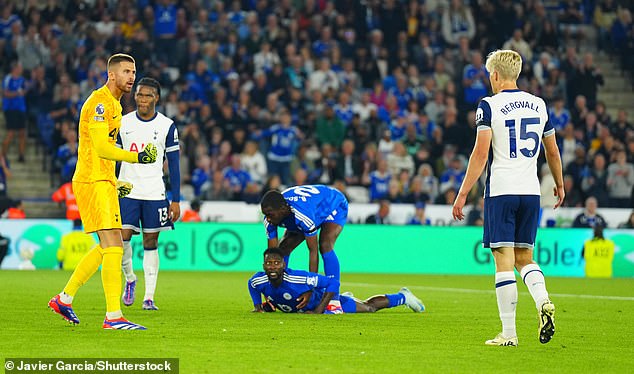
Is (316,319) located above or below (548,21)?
below

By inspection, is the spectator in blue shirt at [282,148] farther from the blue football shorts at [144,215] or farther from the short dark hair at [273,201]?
the short dark hair at [273,201]

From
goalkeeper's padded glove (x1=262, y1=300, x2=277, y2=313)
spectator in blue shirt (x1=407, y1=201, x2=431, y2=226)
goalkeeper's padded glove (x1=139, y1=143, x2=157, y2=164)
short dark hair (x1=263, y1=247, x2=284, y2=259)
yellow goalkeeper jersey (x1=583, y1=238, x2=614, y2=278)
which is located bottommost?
yellow goalkeeper jersey (x1=583, y1=238, x2=614, y2=278)

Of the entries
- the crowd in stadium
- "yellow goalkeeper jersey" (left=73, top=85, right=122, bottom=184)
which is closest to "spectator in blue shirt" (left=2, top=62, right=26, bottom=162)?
the crowd in stadium

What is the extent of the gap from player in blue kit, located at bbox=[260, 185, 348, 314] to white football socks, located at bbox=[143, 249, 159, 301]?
149cm

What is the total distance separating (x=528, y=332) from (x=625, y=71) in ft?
76.3

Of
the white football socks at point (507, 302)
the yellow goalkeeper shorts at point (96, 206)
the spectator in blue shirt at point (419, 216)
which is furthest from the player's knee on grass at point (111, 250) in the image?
the spectator in blue shirt at point (419, 216)

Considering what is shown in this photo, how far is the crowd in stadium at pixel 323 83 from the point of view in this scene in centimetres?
2659

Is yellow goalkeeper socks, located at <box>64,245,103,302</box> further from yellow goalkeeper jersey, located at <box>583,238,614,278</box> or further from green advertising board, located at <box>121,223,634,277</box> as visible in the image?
yellow goalkeeper jersey, located at <box>583,238,614,278</box>

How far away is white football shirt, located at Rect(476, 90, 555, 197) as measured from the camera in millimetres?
9523

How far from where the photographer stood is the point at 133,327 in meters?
10.3

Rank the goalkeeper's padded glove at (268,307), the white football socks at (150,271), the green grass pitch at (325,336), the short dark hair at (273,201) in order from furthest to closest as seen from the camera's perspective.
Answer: the white football socks at (150,271) < the goalkeeper's padded glove at (268,307) < the short dark hair at (273,201) < the green grass pitch at (325,336)

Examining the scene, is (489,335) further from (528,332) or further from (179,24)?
(179,24)

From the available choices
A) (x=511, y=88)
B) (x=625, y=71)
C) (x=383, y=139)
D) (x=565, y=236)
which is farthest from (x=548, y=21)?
(x=511, y=88)

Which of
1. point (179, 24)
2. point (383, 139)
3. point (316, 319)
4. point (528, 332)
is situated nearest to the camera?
point (528, 332)
